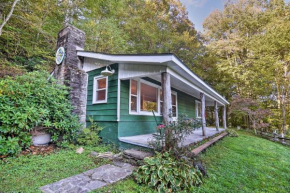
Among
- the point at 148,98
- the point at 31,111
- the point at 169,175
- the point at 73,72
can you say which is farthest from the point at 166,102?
the point at 73,72

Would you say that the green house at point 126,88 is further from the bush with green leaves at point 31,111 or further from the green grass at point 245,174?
the green grass at point 245,174

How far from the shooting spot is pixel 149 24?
440 inches

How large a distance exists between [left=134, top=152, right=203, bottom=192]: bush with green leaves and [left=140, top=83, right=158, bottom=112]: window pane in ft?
9.95

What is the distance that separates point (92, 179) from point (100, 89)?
3.18m

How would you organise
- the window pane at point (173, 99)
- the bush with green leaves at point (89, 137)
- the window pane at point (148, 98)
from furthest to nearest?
the window pane at point (173, 99) < the window pane at point (148, 98) < the bush with green leaves at point (89, 137)

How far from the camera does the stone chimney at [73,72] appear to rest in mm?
5117

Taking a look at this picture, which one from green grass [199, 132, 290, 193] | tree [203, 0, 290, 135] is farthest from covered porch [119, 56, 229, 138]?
tree [203, 0, 290, 135]

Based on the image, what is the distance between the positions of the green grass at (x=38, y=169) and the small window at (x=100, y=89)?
189 centimetres

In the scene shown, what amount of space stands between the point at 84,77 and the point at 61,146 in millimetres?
2577

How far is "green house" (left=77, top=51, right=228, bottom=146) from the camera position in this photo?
3.73 metres

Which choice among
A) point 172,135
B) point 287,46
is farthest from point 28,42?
point 287,46

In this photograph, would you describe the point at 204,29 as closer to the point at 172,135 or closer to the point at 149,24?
the point at 149,24

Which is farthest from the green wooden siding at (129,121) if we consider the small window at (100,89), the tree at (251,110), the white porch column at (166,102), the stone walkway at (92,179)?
the tree at (251,110)

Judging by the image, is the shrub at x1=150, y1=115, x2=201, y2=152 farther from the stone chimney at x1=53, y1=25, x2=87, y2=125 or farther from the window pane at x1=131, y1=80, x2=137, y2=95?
the stone chimney at x1=53, y1=25, x2=87, y2=125
